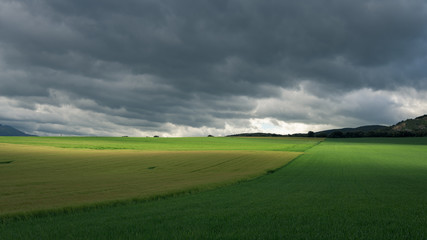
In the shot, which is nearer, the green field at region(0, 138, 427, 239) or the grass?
the green field at region(0, 138, 427, 239)

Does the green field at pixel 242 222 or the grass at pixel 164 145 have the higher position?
the grass at pixel 164 145

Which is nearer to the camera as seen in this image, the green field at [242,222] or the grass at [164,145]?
the green field at [242,222]

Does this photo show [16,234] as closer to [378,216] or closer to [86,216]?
[86,216]

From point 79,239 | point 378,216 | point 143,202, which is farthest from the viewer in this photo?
point 143,202

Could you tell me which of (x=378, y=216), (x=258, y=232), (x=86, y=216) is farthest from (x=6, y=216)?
(x=378, y=216)

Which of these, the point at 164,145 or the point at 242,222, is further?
the point at 164,145

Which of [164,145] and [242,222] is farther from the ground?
[164,145]

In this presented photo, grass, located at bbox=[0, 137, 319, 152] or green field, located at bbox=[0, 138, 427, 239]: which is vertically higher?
grass, located at bbox=[0, 137, 319, 152]

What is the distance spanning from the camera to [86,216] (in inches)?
487

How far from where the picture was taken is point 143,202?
631 inches

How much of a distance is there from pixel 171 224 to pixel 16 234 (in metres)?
5.00

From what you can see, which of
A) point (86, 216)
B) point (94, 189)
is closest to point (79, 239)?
point (86, 216)

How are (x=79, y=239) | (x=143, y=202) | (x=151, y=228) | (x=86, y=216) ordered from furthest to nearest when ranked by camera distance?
(x=143, y=202)
(x=86, y=216)
(x=151, y=228)
(x=79, y=239)

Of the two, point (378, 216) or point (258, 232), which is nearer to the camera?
point (258, 232)
